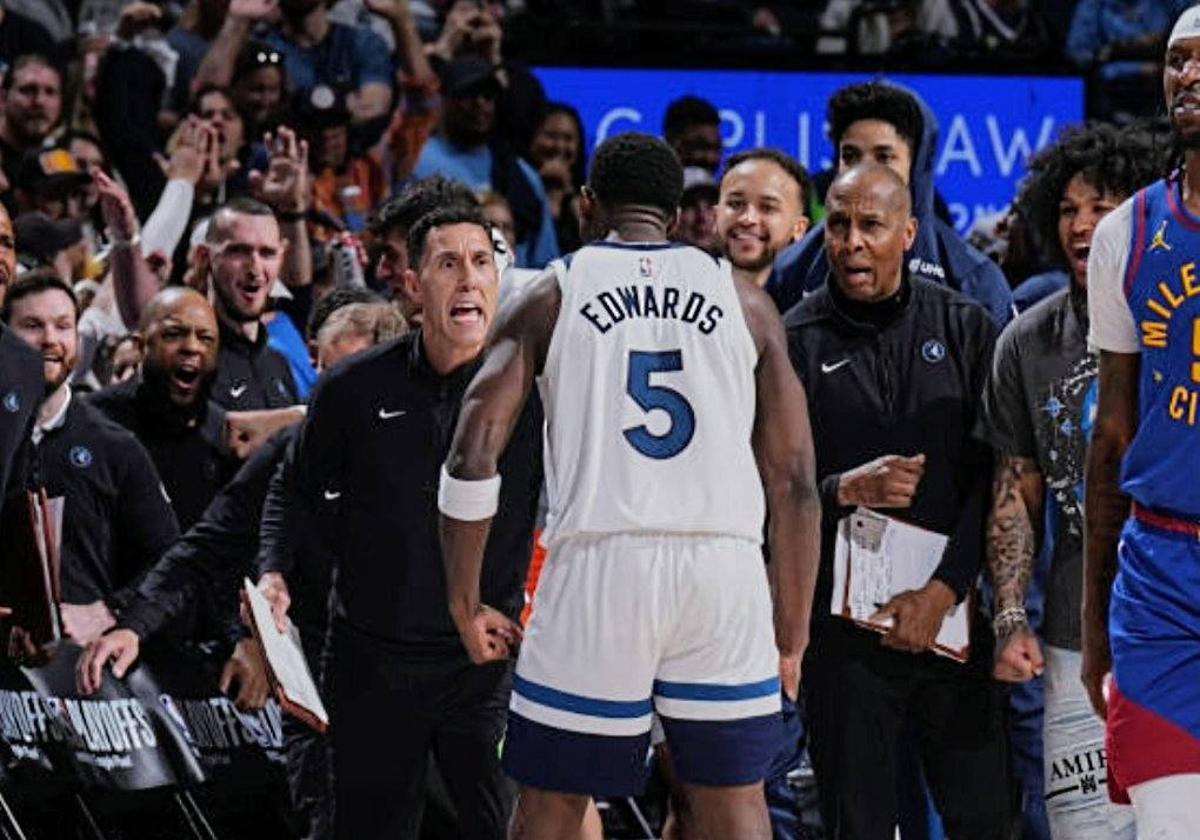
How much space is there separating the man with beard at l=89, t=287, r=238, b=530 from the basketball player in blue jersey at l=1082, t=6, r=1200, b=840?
14.1ft

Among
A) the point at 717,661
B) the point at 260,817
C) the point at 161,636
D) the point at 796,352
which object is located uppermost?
the point at 796,352

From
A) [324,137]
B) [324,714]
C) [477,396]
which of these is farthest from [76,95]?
[477,396]

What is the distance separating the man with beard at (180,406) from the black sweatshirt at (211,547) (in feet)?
3.04

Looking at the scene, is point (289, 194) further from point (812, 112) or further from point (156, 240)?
point (812, 112)

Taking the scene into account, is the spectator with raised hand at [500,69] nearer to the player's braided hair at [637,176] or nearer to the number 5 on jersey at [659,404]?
the player's braided hair at [637,176]

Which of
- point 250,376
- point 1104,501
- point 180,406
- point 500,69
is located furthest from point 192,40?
point 1104,501

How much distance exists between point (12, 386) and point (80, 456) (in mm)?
1026

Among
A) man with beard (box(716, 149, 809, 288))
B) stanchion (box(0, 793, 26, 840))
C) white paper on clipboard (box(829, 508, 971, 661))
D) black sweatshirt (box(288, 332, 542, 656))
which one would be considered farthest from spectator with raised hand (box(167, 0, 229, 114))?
white paper on clipboard (box(829, 508, 971, 661))

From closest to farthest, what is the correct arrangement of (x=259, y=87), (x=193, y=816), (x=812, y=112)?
(x=193, y=816), (x=259, y=87), (x=812, y=112)

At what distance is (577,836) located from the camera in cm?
590

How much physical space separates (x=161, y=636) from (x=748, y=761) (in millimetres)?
3103

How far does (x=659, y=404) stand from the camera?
5703mm

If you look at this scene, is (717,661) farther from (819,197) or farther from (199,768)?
(819,197)

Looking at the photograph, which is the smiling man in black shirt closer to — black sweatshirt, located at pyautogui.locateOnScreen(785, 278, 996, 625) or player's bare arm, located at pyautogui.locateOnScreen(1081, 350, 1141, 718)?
black sweatshirt, located at pyautogui.locateOnScreen(785, 278, 996, 625)
